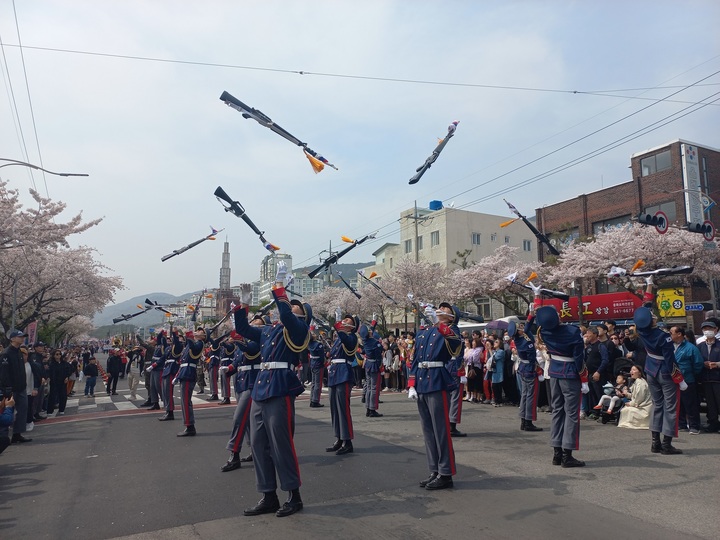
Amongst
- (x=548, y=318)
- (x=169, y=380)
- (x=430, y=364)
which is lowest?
(x=169, y=380)

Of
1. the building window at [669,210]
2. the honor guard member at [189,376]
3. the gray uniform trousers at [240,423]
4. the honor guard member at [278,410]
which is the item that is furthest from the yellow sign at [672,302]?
the honor guard member at [278,410]

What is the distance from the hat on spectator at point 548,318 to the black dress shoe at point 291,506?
392 cm

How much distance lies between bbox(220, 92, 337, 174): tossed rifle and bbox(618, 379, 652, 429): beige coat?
707cm

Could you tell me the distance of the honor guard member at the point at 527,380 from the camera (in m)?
9.81

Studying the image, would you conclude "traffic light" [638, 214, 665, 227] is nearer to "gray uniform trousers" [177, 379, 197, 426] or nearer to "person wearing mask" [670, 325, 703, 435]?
"person wearing mask" [670, 325, 703, 435]

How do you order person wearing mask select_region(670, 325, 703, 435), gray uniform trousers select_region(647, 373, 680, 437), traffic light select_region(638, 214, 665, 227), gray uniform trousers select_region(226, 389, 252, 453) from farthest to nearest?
traffic light select_region(638, 214, 665, 227) → person wearing mask select_region(670, 325, 703, 435) → gray uniform trousers select_region(647, 373, 680, 437) → gray uniform trousers select_region(226, 389, 252, 453)

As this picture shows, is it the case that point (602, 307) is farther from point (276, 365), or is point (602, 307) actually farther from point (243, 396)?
point (276, 365)

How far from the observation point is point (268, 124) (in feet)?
29.1

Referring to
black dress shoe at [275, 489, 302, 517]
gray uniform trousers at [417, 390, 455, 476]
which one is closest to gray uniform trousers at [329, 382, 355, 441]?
gray uniform trousers at [417, 390, 455, 476]

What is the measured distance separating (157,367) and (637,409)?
11.3 metres

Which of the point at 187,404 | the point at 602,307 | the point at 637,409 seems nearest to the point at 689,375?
the point at 637,409

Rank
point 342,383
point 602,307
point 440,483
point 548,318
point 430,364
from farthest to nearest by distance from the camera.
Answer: point 602,307, point 342,383, point 548,318, point 430,364, point 440,483

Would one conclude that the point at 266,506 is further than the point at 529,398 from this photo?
No

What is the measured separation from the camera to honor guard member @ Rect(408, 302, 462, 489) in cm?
609
